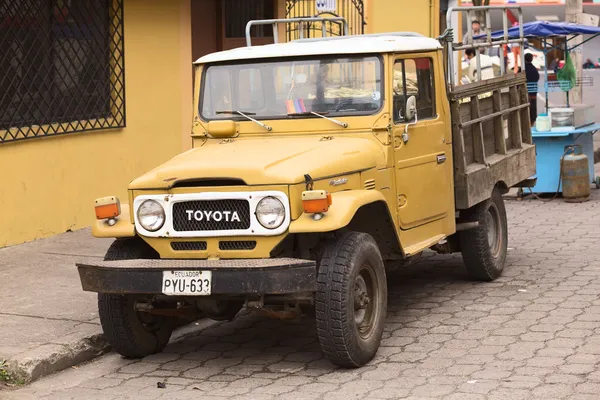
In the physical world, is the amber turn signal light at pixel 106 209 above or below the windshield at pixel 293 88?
below

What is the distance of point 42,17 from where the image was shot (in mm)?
10875

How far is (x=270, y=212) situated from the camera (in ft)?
21.4

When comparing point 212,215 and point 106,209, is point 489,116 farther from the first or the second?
point 106,209

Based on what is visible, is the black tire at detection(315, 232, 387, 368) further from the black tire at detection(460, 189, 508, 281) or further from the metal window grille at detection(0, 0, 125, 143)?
the metal window grille at detection(0, 0, 125, 143)

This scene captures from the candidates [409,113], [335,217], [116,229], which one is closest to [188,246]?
[116,229]

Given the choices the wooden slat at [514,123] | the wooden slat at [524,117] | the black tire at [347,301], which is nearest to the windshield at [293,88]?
the black tire at [347,301]

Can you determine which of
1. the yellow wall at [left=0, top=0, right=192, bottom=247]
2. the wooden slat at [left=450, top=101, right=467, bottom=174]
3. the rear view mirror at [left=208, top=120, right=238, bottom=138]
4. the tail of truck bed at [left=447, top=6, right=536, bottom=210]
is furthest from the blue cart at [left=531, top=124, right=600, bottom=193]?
the rear view mirror at [left=208, top=120, right=238, bottom=138]

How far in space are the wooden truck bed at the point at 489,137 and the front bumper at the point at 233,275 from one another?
8.40ft

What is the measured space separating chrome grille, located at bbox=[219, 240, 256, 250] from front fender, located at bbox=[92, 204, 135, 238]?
0.58 m

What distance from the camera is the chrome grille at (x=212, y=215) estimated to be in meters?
6.57

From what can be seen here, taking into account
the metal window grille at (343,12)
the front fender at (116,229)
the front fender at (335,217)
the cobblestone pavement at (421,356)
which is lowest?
the cobblestone pavement at (421,356)

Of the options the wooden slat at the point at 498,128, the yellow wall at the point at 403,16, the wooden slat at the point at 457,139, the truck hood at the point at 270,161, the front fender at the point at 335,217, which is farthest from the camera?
the yellow wall at the point at 403,16

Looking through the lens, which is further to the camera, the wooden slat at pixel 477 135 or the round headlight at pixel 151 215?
the wooden slat at pixel 477 135

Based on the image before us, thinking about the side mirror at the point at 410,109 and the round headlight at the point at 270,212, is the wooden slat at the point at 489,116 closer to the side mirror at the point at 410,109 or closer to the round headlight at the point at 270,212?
the side mirror at the point at 410,109
